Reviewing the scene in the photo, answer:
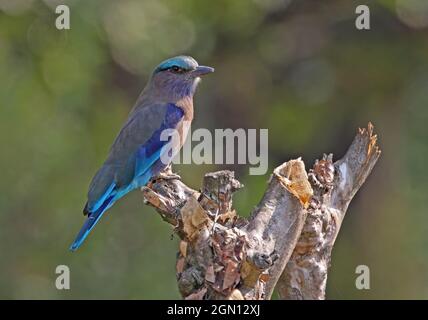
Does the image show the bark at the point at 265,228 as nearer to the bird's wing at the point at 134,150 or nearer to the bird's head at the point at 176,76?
the bird's wing at the point at 134,150

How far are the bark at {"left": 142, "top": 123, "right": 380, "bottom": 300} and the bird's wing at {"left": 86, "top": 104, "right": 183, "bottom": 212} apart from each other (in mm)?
644

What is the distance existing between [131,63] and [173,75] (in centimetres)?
371

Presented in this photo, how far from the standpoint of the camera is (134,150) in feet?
19.1

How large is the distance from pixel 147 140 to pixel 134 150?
9 centimetres

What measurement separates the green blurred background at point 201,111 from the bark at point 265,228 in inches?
151

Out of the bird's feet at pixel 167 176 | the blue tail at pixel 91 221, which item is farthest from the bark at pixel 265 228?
the blue tail at pixel 91 221

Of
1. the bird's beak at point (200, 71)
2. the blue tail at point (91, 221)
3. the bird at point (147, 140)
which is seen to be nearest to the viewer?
the blue tail at point (91, 221)

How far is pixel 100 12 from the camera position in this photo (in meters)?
9.34

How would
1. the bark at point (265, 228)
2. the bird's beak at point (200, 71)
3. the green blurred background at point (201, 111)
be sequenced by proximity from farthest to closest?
the green blurred background at point (201, 111) < the bird's beak at point (200, 71) < the bark at point (265, 228)

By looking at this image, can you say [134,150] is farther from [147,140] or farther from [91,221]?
[91,221]

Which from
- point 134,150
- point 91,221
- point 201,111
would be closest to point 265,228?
point 91,221

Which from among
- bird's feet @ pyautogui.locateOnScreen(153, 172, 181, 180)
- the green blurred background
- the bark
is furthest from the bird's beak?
the green blurred background

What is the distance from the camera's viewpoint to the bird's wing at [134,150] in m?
5.69
